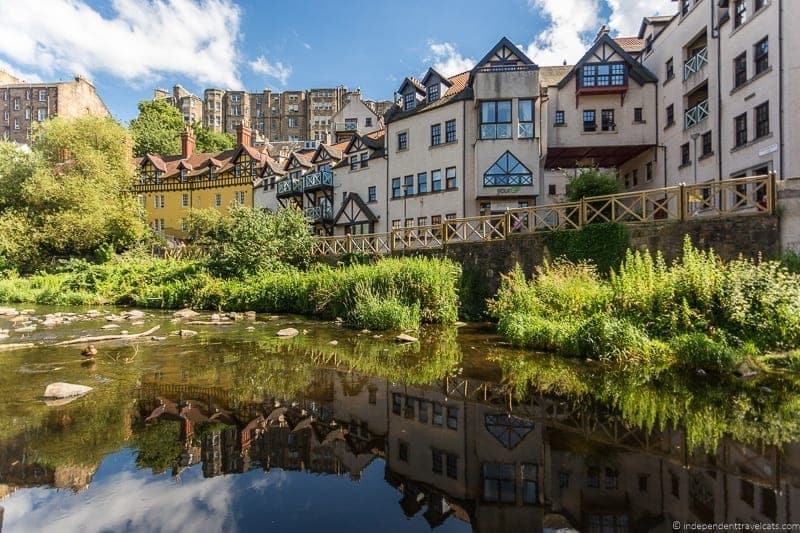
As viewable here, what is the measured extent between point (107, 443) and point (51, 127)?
45.5m

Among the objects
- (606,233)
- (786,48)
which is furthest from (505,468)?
(786,48)

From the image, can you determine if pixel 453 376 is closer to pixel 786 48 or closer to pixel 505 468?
pixel 505 468

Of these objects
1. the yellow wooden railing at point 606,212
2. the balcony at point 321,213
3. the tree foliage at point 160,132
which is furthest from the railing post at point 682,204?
the tree foliage at point 160,132

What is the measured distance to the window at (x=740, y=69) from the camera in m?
21.1

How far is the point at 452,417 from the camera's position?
23.8 ft

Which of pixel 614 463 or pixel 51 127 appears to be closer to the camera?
pixel 614 463

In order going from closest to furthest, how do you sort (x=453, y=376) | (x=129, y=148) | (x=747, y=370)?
(x=747, y=370), (x=453, y=376), (x=129, y=148)

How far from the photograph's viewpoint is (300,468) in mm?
5625

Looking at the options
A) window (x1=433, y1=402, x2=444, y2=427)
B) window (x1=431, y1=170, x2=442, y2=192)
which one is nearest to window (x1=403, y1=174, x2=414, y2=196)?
window (x1=431, y1=170, x2=442, y2=192)

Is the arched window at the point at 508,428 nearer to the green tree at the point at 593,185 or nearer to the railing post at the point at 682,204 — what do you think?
the railing post at the point at 682,204

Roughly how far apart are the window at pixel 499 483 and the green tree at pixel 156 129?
2713 inches

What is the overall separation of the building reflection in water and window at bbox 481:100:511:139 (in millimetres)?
22450

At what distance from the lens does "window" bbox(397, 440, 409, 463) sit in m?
6.00

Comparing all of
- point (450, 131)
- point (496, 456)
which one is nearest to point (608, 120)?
point (450, 131)
